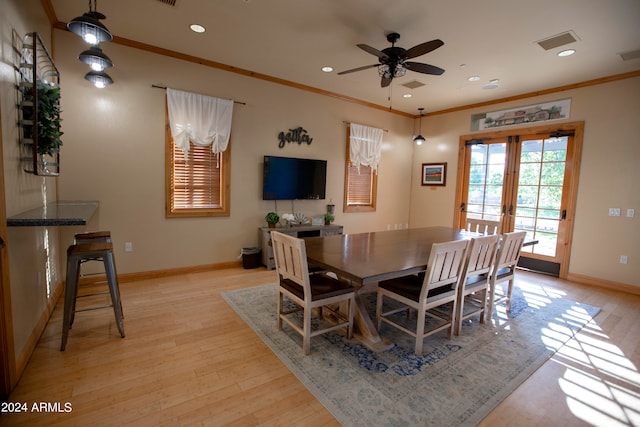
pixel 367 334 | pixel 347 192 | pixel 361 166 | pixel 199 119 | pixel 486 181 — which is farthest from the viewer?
pixel 361 166

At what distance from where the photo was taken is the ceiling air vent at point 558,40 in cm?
314

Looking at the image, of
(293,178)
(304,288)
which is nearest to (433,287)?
(304,288)

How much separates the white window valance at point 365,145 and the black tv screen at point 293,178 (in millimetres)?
743

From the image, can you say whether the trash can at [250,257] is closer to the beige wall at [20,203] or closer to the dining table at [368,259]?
the dining table at [368,259]

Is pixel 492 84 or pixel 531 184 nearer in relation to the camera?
pixel 492 84

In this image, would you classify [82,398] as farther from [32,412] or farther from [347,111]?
[347,111]

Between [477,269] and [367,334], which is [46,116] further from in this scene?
[477,269]

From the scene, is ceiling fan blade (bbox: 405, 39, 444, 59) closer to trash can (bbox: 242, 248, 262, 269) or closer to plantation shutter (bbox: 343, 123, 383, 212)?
plantation shutter (bbox: 343, 123, 383, 212)

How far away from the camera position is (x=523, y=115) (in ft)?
16.9

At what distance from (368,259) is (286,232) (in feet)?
7.88

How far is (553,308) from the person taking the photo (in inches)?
138

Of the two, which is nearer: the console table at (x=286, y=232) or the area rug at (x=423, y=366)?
the area rug at (x=423, y=366)

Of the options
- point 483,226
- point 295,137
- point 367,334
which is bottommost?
point 367,334

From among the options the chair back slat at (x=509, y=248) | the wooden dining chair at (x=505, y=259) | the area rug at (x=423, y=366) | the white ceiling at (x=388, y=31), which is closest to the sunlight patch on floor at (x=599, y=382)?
the area rug at (x=423, y=366)
